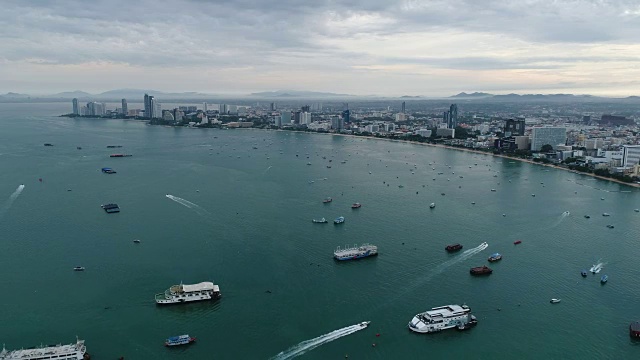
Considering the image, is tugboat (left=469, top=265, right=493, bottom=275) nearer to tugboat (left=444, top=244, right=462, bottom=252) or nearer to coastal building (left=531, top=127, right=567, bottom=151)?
tugboat (left=444, top=244, right=462, bottom=252)

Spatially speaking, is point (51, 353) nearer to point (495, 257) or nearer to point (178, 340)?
point (178, 340)

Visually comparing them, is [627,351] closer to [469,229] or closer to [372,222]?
[469,229]

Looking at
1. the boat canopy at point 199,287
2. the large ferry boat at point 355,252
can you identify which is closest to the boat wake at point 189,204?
the large ferry boat at point 355,252

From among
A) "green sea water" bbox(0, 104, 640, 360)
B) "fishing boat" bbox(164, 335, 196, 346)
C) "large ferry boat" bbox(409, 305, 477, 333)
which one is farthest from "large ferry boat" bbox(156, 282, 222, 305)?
"large ferry boat" bbox(409, 305, 477, 333)

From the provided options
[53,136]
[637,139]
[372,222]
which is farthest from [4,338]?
[637,139]

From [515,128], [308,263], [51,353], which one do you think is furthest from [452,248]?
[515,128]
